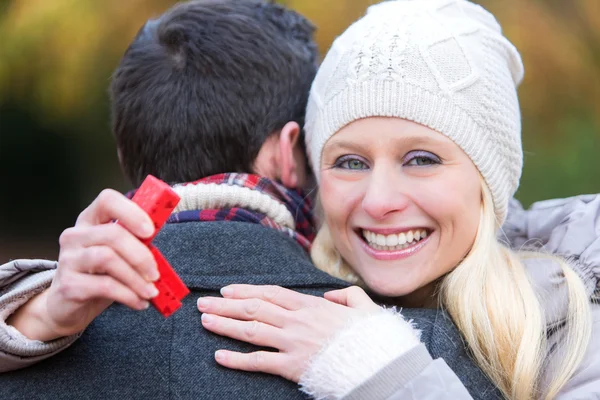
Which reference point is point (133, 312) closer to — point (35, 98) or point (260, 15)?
point (260, 15)

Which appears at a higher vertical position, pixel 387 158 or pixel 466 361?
pixel 387 158

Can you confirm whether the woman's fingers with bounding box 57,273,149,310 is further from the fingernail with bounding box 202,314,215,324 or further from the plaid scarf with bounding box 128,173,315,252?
the plaid scarf with bounding box 128,173,315,252

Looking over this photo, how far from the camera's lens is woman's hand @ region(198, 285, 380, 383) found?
168 centimetres

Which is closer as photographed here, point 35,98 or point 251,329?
point 251,329

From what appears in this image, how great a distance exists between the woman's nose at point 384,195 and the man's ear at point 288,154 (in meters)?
0.27

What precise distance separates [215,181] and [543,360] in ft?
2.97

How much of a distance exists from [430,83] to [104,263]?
103 cm

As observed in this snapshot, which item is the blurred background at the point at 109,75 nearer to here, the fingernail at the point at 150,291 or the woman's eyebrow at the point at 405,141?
the woman's eyebrow at the point at 405,141

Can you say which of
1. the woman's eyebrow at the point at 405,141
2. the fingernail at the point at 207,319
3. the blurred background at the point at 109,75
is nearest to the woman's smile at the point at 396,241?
the woman's eyebrow at the point at 405,141

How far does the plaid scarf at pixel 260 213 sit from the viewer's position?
192cm

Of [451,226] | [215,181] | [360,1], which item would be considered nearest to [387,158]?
[451,226]

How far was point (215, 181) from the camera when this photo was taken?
2031 mm

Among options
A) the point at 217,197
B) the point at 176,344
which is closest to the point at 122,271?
the point at 176,344

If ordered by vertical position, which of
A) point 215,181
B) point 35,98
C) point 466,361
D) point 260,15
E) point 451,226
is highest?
point 260,15
